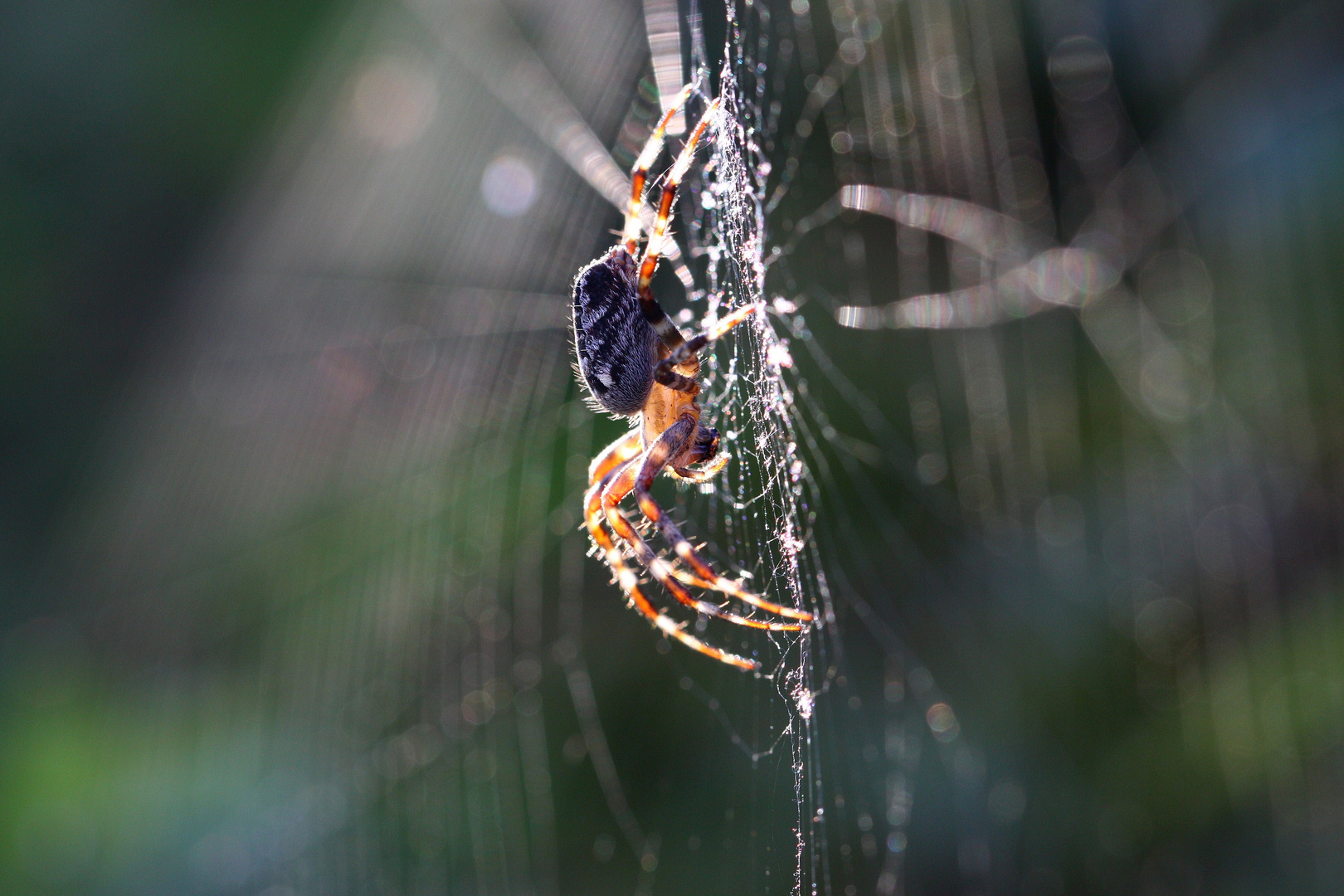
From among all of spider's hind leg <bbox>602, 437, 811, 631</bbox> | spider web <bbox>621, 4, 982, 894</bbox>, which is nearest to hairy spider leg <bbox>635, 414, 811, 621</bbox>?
spider's hind leg <bbox>602, 437, 811, 631</bbox>

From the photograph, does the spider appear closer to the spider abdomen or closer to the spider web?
the spider abdomen

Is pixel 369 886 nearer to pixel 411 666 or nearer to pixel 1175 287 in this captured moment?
pixel 411 666

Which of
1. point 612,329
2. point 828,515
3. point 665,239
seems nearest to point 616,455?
point 612,329

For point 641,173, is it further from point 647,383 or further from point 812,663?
point 812,663

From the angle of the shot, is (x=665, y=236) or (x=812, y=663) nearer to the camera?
(x=665, y=236)

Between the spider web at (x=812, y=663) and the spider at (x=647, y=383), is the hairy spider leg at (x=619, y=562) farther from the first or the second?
the spider web at (x=812, y=663)
